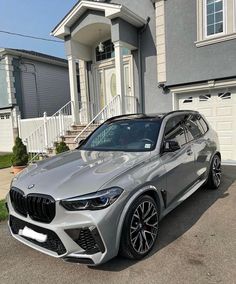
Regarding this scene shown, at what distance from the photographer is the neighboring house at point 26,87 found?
47.5ft

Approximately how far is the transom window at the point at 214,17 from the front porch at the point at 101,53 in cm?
221

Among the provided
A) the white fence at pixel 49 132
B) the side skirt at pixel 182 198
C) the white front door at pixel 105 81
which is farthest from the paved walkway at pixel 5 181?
the white front door at pixel 105 81

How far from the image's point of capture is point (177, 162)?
3967 mm

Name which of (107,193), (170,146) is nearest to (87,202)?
(107,193)

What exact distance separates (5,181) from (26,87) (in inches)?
350

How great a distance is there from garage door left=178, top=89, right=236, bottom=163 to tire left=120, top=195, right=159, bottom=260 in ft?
19.9

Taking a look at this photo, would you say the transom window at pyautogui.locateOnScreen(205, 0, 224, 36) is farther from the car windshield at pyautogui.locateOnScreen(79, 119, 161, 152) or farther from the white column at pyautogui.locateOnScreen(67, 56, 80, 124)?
the car windshield at pyautogui.locateOnScreen(79, 119, 161, 152)

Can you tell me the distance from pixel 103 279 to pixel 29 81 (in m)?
14.4

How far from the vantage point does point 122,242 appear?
286cm

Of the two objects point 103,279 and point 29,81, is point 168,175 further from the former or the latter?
point 29,81

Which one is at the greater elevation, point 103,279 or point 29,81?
point 29,81

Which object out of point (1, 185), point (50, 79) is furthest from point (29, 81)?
point (1, 185)

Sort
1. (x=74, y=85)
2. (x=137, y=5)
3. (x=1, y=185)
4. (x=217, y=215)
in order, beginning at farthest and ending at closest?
1. (x=74, y=85)
2. (x=137, y=5)
3. (x=1, y=185)
4. (x=217, y=215)

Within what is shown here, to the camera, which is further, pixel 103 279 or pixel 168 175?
pixel 168 175
